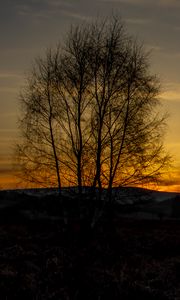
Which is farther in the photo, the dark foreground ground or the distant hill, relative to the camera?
the distant hill

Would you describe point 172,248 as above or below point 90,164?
below

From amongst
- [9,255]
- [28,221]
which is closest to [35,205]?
[28,221]

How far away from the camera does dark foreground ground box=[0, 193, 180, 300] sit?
15.9 metres

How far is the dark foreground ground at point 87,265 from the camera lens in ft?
52.2

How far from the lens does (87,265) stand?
815 inches

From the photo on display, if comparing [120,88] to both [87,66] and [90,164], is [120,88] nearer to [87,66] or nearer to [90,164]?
[87,66]

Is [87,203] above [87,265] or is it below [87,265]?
above

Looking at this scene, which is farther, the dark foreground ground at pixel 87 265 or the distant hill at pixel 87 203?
the distant hill at pixel 87 203

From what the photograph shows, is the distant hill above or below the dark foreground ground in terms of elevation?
above

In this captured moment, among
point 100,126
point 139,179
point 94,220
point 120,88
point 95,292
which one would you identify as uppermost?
point 120,88

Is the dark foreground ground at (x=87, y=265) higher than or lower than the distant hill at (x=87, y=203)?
lower

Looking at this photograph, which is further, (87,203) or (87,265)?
(87,203)

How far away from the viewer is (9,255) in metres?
23.0

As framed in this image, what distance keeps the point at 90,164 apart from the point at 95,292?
553 inches
